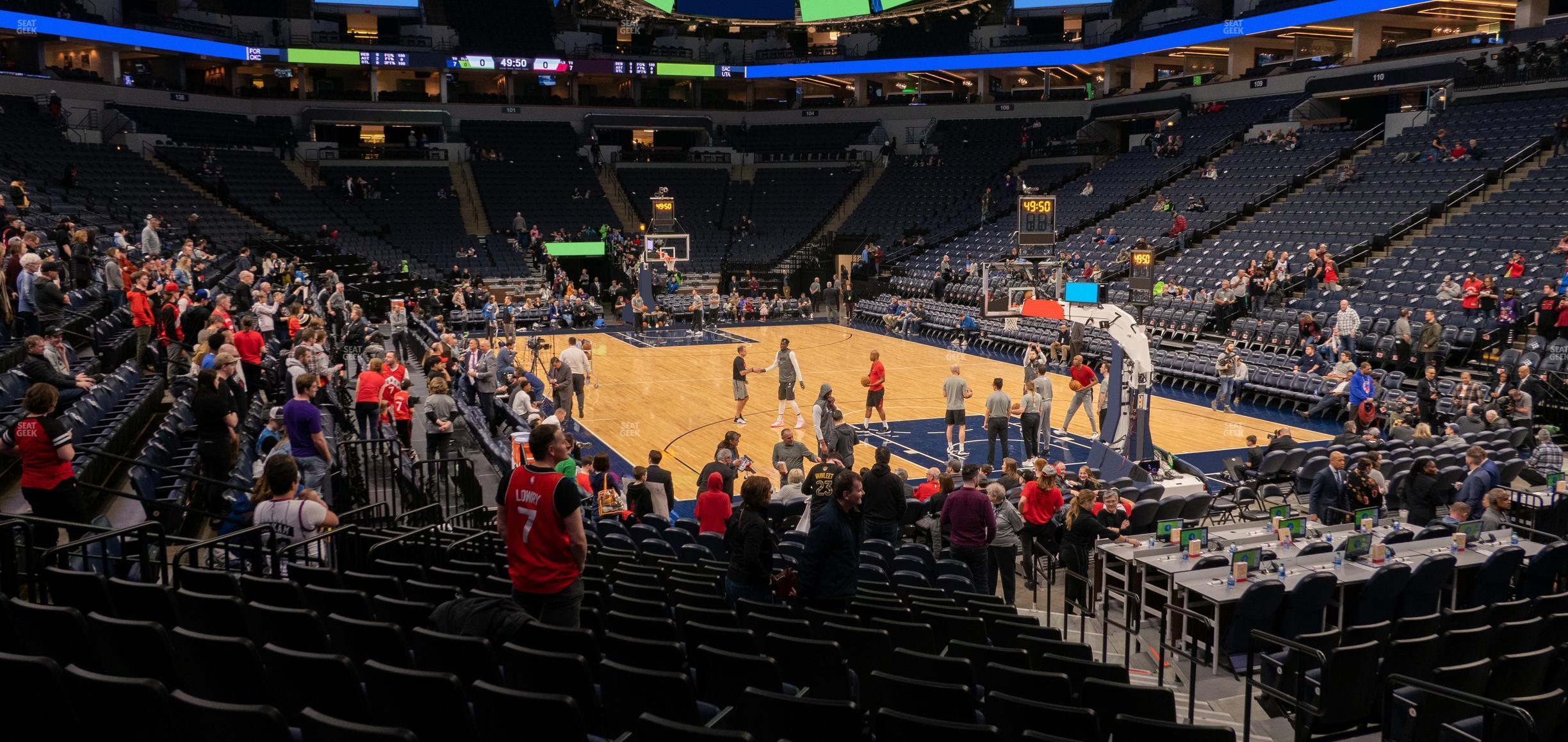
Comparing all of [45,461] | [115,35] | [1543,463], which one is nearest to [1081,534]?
[1543,463]

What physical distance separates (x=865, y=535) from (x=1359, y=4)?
2925 cm

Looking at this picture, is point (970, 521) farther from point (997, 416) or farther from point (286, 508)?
point (997, 416)

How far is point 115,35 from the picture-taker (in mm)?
36938

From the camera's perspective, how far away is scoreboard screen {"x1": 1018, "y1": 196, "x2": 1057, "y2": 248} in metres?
17.6

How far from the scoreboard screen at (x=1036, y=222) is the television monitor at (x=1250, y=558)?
9.58 meters

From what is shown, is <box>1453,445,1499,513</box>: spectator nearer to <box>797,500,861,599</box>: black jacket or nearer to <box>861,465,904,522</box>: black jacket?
<box>861,465,904,522</box>: black jacket

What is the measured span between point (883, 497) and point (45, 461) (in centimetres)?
661

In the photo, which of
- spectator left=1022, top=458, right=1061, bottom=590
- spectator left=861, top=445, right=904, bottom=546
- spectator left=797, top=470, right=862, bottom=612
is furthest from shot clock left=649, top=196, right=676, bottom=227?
spectator left=797, top=470, right=862, bottom=612

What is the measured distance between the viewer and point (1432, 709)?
5.69 meters

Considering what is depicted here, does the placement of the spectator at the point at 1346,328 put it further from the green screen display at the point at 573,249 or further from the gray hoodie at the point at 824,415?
the green screen display at the point at 573,249

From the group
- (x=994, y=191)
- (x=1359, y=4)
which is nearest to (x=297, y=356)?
(x=1359, y=4)

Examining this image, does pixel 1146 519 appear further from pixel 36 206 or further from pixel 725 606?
pixel 36 206

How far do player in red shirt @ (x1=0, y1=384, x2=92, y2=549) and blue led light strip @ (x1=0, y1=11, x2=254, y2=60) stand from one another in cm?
3527

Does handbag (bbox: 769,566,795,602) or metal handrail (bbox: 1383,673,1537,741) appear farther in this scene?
handbag (bbox: 769,566,795,602)
